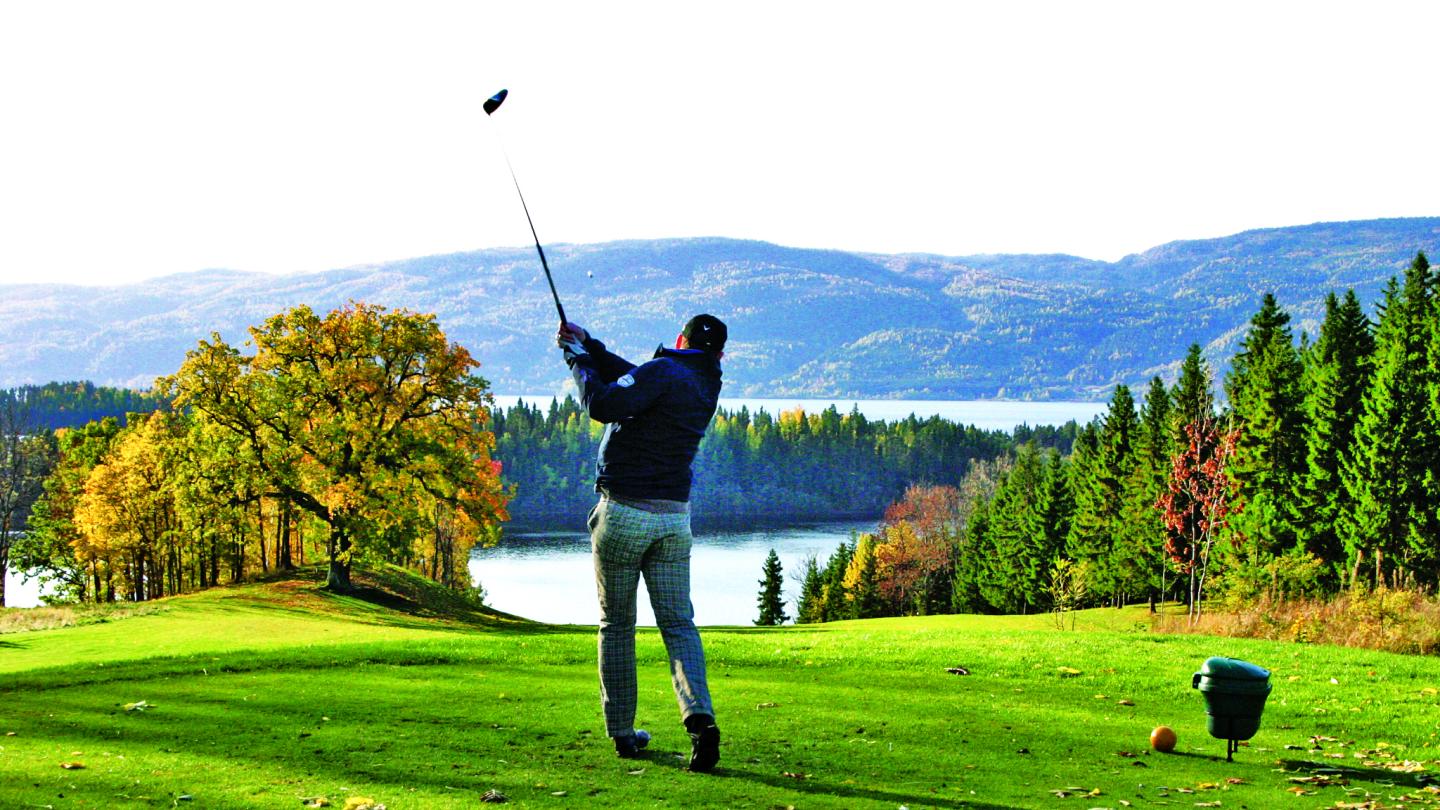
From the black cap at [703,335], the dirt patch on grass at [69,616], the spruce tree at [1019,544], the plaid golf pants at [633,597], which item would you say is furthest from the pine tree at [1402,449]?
the plaid golf pants at [633,597]

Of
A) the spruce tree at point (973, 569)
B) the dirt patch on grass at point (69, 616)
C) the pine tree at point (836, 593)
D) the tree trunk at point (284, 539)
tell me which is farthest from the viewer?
the pine tree at point (836, 593)

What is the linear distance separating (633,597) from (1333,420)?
144 ft

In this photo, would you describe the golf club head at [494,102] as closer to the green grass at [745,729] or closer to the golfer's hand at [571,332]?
the golfer's hand at [571,332]

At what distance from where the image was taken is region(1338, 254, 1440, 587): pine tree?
41750 millimetres

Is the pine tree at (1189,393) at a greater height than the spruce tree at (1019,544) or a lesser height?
greater

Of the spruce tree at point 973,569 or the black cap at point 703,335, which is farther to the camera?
the spruce tree at point 973,569

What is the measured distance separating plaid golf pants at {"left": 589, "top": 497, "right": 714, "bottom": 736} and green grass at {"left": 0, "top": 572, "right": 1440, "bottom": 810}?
0.48m

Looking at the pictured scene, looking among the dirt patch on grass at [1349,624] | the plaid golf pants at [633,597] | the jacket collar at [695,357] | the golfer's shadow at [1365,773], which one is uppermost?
the jacket collar at [695,357]

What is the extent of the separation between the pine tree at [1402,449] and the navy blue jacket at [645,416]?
40397 millimetres

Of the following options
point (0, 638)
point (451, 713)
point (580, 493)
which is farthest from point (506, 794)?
point (580, 493)

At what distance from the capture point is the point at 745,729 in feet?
31.2

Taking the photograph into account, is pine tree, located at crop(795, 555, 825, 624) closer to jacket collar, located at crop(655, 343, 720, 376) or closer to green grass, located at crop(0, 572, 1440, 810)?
green grass, located at crop(0, 572, 1440, 810)

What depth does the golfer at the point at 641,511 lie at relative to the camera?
800 cm

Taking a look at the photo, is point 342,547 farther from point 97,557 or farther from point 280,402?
point 97,557
